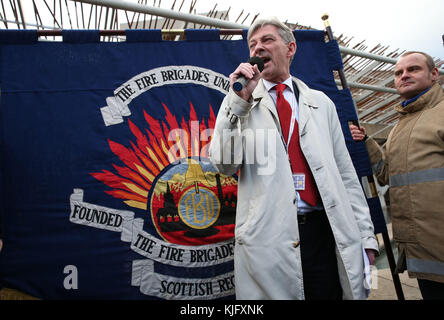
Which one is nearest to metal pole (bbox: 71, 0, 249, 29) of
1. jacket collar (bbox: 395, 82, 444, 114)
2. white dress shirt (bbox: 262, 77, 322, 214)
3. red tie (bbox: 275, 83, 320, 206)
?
white dress shirt (bbox: 262, 77, 322, 214)

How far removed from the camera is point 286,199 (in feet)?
4.24

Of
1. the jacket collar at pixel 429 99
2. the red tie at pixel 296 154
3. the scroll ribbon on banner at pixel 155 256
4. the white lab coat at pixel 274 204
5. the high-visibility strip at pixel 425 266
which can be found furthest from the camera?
the jacket collar at pixel 429 99

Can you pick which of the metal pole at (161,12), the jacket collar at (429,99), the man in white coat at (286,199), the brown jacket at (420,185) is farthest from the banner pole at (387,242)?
the man in white coat at (286,199)

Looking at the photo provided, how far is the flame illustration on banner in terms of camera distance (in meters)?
1.94

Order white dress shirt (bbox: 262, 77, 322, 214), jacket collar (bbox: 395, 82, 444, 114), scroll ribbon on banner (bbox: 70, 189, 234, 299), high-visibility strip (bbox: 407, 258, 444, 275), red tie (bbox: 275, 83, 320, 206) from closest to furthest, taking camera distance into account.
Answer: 1. red tie (bbox: 275, 83, 320, 206)
2. white dress shirt (bbox: 262, 77, 322, 214)
3. high-visibility strip (bbox: 407, 258, 444, 275)
4. scroll ribbon on banner (bbox: 70, 189, 234, 299)
5. jacket collar (bbox: 395, 82, 444, 114)

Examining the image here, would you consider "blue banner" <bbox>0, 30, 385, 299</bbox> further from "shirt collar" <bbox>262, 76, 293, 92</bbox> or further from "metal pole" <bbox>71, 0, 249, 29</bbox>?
"shirt collar" <bbox>262, 76, 293, 92</bbox>

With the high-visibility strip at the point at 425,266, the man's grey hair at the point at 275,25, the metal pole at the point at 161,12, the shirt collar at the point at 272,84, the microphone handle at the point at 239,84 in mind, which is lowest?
the high-visibility strip at the point at 425,266

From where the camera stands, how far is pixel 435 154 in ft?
6.02

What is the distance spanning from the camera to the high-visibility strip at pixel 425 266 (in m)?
1.72

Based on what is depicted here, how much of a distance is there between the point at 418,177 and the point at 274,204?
1268mm

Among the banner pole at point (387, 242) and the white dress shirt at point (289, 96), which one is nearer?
the white dress shirt at point (289, 96)

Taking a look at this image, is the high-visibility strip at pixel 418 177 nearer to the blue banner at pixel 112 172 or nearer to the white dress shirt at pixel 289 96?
the white dress shirt at pixel 289 96

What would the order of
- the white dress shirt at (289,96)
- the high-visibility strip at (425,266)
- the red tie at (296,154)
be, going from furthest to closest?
the high-visibility strip at (425,266) → the white dress shirt at (289,96) → the red tie at (296,154)
